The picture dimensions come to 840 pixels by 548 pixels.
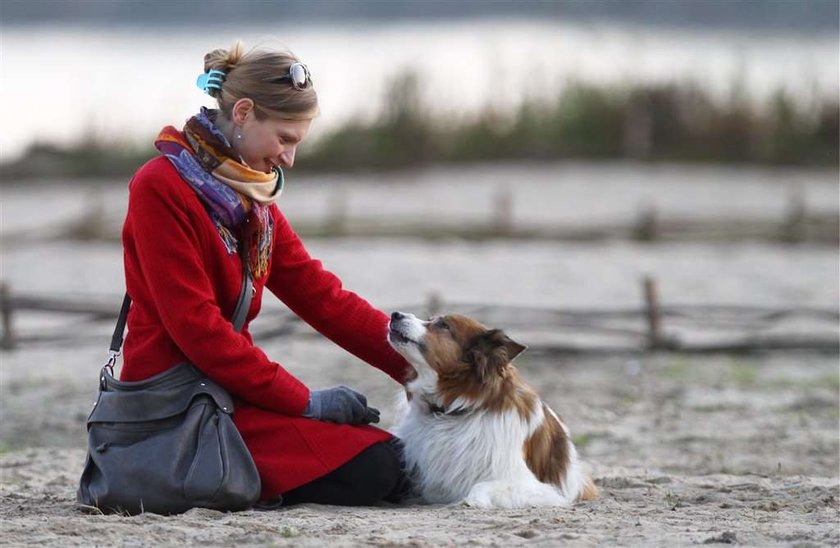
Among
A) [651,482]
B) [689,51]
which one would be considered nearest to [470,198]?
[689,51]

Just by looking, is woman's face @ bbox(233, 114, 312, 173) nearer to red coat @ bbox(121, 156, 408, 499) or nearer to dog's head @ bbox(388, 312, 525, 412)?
red coat @ bbox(121, 156, 408, 499)

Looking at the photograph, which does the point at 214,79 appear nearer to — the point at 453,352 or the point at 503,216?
the point at 453,352

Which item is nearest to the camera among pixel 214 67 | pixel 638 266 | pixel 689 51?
pixel 214 67

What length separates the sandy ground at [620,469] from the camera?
4277mm

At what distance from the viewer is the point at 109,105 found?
A: 23344 mm

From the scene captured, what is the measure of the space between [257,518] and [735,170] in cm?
1876

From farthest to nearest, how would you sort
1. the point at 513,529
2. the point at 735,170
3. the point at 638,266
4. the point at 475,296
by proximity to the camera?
1. the point at 735,170
2. the point at 638,266
3. the point at 475,296
4. the point at 513,529

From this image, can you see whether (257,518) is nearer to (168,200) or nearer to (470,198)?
(168,200)

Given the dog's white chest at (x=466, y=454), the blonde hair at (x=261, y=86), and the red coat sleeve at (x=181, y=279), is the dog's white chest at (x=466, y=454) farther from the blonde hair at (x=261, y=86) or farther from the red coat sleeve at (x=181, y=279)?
the blonde hair at (x=261, y=86)

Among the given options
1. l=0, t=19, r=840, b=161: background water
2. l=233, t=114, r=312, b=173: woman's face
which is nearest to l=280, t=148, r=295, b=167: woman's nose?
l=233, t=114, r=312, b=173: woman's face

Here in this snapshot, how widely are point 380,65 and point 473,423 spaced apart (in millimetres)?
21598

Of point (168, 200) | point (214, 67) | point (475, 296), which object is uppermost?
point (214, 67)

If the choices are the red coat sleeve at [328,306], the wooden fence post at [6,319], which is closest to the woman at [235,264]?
the red coat sleeve at [328,306]

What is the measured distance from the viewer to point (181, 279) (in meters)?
4.55
